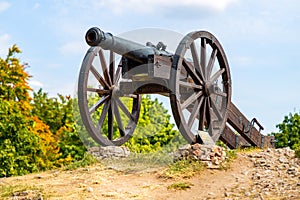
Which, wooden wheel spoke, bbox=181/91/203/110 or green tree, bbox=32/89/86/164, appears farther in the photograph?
green tree, bbox=32/89/86/164

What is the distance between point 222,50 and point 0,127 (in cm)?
1072

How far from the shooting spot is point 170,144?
1105 inches

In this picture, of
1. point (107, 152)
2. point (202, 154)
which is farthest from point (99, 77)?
point (202, 154)

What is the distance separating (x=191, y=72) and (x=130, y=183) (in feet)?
9.89

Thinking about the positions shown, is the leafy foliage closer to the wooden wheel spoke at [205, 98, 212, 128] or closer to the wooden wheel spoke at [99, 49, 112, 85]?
the wooden wheel spoke at [99, 49, 112, 85]

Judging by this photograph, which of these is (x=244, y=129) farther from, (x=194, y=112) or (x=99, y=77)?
(x=99, y=77)

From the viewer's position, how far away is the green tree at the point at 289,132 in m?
26.4

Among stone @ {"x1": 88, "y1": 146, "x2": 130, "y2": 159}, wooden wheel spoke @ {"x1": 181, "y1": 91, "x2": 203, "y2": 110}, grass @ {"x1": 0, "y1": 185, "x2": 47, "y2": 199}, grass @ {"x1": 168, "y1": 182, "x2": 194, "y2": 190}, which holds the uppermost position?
wooden wheel spoke @ {"x1": 181, "y1": 91, "x2": 203, "y2": 110}

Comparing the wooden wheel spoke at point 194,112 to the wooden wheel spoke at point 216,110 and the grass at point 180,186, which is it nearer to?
the wooden wheel spoke at point 216,110

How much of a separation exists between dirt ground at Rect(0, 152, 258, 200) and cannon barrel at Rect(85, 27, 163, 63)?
2610 mm

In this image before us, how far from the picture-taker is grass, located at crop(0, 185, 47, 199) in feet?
34.2

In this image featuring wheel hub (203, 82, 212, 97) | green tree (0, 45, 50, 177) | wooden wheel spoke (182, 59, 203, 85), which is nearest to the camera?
wooden wheel spoke (182, 59, 203, 85)

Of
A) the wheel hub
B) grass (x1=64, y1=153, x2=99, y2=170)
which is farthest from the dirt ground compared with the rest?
the wheel hub

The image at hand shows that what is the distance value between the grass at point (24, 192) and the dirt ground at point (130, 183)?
2cm
